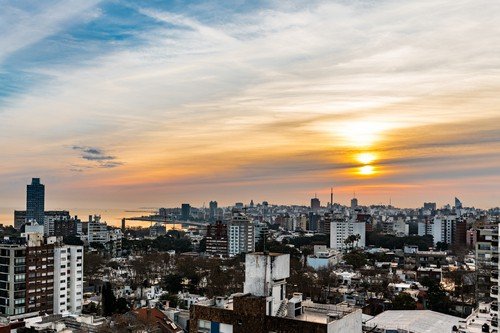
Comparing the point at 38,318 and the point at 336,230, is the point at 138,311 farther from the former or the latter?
the point at 336,230

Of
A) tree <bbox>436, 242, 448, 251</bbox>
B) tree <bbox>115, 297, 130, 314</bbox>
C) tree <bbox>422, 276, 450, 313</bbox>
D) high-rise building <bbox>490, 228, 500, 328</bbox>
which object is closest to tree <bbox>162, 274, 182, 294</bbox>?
tree <bbox>115, 297, 130, 314</bbox>

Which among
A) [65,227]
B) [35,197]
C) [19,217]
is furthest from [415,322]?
[35,197]

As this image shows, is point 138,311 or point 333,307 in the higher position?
point 333,307

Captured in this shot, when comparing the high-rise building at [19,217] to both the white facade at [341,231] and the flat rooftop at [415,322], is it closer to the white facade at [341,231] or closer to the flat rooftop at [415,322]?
the white facade at [341,231]

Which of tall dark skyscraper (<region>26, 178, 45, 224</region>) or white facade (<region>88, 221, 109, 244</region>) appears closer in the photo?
white facade (<region>88, 221, 109, 244</region>)

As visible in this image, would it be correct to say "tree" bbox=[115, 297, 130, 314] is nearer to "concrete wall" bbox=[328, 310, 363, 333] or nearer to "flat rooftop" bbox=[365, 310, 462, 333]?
"flat rooftop" bbox=[365, 310, 462, 333]

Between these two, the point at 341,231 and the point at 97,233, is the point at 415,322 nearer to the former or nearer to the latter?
the point at 341,231

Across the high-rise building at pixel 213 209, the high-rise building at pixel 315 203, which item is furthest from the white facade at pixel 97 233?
the high-rise building at pixel 315 203

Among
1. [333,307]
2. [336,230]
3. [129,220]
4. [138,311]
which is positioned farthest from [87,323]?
[129,220]
